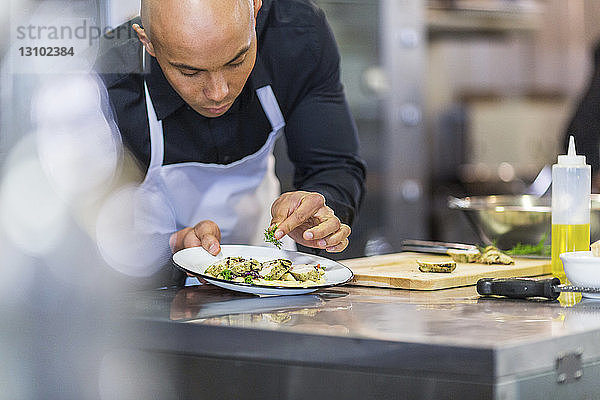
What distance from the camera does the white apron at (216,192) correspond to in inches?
78.6

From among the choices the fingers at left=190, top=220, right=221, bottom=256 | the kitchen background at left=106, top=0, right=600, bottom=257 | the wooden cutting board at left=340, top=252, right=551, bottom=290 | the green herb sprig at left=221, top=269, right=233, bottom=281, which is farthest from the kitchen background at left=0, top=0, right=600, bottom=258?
the green herb sprig at left=221, top=269, right=233, bottom=281

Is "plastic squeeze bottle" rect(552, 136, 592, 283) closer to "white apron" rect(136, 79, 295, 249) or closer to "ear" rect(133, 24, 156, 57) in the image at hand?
"white apron" rect(136, 79, 295, 249)

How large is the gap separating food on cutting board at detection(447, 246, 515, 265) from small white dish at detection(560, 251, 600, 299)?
31 cm

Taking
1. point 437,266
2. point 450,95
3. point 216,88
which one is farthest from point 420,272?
point 450,95

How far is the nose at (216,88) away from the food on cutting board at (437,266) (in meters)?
0.53

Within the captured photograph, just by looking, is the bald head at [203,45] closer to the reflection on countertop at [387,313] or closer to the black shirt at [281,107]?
the black shirt at [281,107]

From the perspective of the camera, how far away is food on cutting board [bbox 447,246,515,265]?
1840mm

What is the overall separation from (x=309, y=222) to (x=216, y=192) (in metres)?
0.32

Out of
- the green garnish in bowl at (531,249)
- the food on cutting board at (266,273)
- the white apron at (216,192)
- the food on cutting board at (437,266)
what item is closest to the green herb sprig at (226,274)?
the food on cutting board at (266,273)

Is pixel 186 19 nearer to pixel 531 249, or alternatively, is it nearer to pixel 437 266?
pixel 437 266

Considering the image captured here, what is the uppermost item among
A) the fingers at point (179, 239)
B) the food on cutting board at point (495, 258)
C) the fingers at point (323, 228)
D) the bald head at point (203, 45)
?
the bald head at point (203, 45)

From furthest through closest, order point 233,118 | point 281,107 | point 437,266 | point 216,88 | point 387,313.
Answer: point 281,107, point 233,118, point 216,88, point 437,266, point 387,313

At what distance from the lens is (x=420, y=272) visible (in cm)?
173

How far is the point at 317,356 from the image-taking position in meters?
1.22
